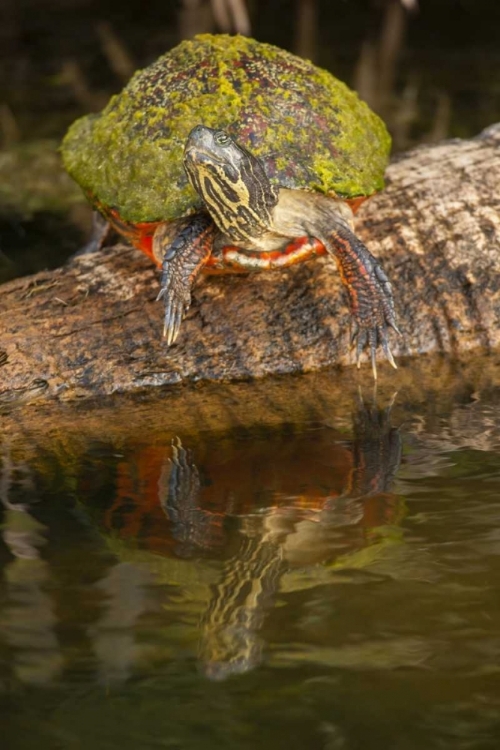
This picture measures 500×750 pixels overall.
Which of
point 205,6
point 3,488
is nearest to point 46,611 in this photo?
point 3,488

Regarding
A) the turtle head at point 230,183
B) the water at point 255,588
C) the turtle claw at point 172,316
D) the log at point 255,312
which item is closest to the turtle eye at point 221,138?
the turtle head at point 230,183

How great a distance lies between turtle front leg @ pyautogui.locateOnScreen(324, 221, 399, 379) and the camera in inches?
173

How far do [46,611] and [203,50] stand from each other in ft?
9.64

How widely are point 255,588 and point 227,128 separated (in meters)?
2.30

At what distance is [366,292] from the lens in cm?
439

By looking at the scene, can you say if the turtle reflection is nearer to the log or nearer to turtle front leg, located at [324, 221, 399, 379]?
turtle front leg, located at [324, 221, 399, 379]

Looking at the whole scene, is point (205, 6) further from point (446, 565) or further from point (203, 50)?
point (446, 565)

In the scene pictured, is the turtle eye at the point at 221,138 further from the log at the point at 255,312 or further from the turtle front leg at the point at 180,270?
the log at the point at 255,312

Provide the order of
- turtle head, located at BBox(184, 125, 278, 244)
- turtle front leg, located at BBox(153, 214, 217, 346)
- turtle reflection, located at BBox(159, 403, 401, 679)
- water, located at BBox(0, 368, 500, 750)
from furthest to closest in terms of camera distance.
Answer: turtle front leg, located at BBox(153, 214, 217, 346) → turtle head, located at BBox(184, 125, 278, 244) → turtle reflection, located at BBox(159, 403, 401, 679) → water, located at BBox(0, 368, 500, 750)

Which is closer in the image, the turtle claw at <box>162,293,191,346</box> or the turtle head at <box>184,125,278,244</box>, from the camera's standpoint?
the turtle head at <box>184,125,278,244</box>

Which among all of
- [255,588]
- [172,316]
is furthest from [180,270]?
[255,588]

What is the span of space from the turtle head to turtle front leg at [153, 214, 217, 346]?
116 mm

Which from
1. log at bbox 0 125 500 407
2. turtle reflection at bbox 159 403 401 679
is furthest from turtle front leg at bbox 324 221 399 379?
turtle reflection at bbox 159 403 401 679

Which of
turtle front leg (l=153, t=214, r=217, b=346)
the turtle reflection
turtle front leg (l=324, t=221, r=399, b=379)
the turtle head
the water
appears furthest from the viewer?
turtle front leg (l=324, t=221, r=399, b=379)
